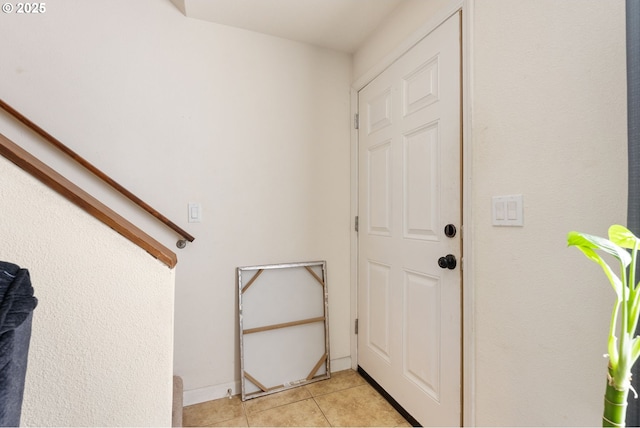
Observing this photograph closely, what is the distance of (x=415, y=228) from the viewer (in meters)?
1.54

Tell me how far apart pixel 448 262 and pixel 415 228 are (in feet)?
0.90

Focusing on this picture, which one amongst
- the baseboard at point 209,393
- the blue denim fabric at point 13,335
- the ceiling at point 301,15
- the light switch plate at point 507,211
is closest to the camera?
the blue denim fabric at point 13,335

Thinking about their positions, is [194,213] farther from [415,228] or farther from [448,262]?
[448,262]

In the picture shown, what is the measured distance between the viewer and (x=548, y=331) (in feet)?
3.14

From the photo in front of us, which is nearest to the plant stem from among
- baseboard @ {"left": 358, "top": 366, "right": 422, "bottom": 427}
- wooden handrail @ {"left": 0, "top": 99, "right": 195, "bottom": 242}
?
A: baseboard @ {"left": 358, "top": 366, "right": 422, "bottom": 427}

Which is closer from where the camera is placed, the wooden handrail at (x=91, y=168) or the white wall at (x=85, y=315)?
the white wall at (x=85, y=315)

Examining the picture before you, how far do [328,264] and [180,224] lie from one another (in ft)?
3.25

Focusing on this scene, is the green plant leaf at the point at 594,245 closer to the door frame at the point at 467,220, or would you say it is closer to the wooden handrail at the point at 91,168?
the door frame at the point at 467,220

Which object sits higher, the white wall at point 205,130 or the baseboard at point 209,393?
the white wall at point 205,130

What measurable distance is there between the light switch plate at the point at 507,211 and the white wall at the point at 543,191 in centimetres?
2

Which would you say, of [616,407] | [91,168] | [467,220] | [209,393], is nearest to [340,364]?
[209,393]

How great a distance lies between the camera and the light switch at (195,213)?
1740mm

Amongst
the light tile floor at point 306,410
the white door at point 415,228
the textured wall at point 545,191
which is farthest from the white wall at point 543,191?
the light tile floor at point 306,410

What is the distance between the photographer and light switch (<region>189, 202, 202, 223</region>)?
5.71ft
